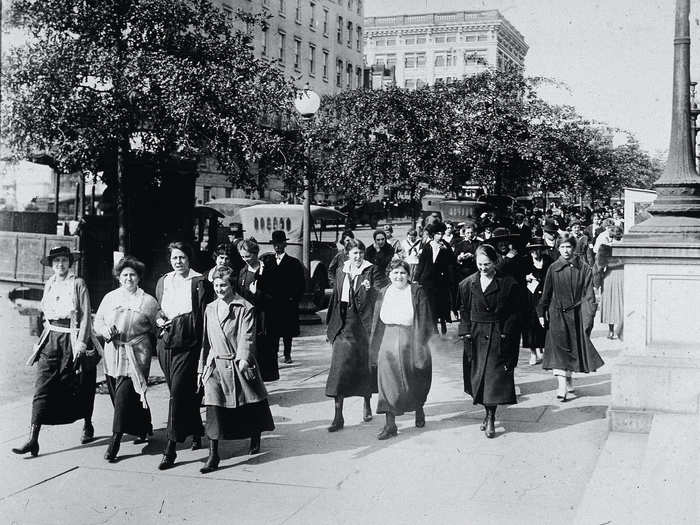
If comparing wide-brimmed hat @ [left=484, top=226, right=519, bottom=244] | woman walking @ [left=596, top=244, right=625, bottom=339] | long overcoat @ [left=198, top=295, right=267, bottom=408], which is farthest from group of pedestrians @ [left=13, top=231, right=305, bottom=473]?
woman walking @ [left=596, top=244, right=625, bottom=339]

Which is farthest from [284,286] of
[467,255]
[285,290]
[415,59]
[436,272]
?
[415,59]

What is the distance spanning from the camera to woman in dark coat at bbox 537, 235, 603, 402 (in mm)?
8430

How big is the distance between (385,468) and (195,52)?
537cm

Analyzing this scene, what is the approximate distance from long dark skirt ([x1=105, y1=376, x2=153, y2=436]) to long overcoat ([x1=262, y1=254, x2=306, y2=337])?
10.3 feet

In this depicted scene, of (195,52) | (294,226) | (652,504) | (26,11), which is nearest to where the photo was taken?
(652,504)

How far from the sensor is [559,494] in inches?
207

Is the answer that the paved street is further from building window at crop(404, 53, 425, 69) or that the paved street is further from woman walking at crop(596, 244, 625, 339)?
building window at crop(404, 53, 425, 69)

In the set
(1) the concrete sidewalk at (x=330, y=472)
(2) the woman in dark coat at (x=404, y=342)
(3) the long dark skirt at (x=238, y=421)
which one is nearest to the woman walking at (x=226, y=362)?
(3) the long dark skirt at (x=238, y=421)

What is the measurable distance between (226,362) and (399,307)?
170 centimetres

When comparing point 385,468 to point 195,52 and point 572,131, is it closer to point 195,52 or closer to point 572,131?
point 195,52

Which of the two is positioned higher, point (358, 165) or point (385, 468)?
point (358, 165)

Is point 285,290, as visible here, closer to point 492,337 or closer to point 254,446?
point 492,337

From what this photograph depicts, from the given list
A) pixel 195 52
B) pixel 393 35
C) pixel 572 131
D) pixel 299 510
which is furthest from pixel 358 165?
pixel 299 510

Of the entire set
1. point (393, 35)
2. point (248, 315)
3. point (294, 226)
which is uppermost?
point (393, 35)
